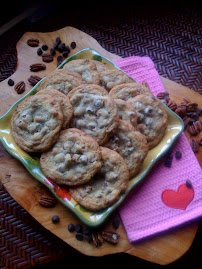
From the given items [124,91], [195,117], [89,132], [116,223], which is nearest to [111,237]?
[116,223]

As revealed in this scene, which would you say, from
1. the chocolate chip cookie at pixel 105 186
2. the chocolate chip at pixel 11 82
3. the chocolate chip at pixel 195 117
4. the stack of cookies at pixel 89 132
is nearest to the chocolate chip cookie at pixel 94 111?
the stack of cookies at pixel 89 132

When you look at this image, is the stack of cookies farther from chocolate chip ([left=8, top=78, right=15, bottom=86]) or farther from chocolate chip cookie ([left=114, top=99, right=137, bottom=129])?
chocolate chip ([left=8, top=78, right=15, bottom=86])

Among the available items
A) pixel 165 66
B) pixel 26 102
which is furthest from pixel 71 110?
pixel 165 66

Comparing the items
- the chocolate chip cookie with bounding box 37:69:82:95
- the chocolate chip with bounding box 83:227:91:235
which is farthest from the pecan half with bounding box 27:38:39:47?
the chocolate chip with bounding box 83:227:91:235

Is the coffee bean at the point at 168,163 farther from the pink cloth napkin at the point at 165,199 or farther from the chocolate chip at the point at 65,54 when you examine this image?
the chocolate chip at the point at 65,54

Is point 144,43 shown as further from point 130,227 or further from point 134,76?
point 130,227
